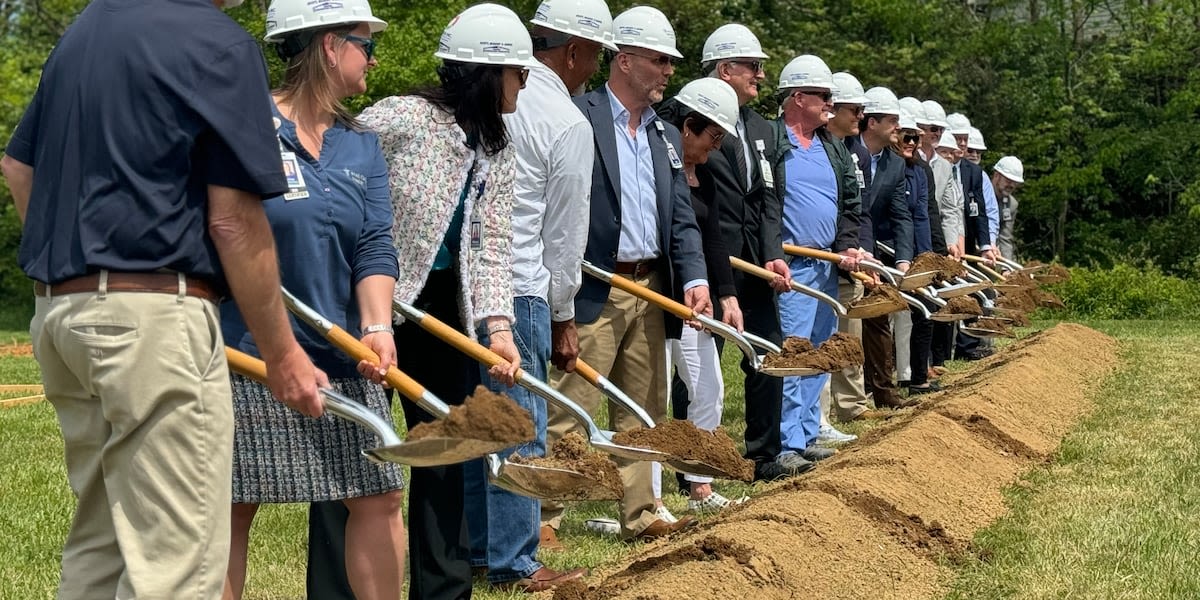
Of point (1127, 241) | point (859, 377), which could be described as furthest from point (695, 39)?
point (859, 377)

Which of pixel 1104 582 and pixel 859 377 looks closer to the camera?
pixel 1104 582

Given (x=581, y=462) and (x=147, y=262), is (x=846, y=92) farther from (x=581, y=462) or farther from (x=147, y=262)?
(x=147, y=262)

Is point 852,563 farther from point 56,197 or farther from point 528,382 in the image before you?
point 56,197

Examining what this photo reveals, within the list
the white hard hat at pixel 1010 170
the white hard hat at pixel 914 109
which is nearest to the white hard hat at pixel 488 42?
the white hard hat at pixel 914 109

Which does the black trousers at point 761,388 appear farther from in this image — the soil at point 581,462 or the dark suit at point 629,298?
the soil at point 581,462

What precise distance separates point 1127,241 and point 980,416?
949 inches

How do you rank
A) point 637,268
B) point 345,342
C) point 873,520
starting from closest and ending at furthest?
point 345,342 → point 873,520 → point 637,268

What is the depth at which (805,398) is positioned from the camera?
10.5 meters

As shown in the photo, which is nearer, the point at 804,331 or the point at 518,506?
the point at 518,506

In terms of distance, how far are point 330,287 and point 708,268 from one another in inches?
172

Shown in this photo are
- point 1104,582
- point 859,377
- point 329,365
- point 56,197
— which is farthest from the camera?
point 859,377

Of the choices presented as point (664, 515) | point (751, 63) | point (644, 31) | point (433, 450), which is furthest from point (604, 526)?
point (433, 450)

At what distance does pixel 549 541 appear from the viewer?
7402 mm

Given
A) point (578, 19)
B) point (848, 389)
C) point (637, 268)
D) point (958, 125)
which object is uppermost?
point (578, 19)
